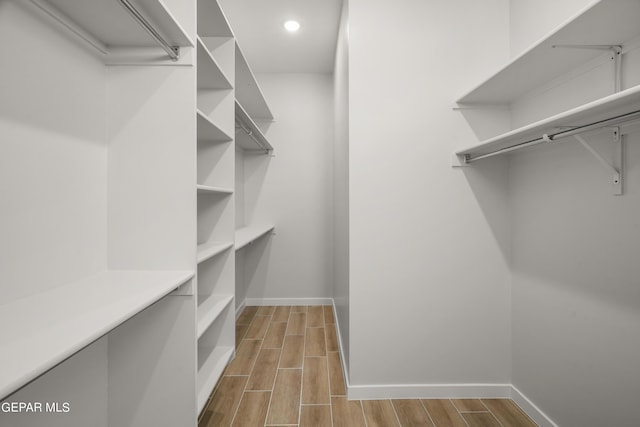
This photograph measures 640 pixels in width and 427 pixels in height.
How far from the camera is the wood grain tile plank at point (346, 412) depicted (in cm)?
159

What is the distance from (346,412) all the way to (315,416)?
0.17 m

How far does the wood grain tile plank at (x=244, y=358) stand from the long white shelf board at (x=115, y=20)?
1943 millimetres

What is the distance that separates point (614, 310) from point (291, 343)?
2037 mm

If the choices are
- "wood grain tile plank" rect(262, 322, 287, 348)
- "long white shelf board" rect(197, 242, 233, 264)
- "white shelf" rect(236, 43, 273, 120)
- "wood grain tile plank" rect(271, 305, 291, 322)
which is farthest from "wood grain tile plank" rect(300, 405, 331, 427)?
"white shelf" rect(236, 43, 273, 120)

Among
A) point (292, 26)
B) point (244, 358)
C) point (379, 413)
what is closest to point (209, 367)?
point (244, 358)

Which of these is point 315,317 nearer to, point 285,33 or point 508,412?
point 508,412

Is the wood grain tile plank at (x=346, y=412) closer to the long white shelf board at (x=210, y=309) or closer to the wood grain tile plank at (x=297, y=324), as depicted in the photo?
the long white shelf board at (x=210, y=309)

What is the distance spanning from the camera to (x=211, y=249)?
1661mm

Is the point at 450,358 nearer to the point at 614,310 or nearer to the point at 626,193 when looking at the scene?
the point at 614,310

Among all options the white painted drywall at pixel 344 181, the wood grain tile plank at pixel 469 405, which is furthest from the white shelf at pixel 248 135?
the wood grain tile plank at pixel 469 405

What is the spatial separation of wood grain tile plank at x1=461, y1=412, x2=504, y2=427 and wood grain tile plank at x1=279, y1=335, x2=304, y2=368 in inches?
41.8

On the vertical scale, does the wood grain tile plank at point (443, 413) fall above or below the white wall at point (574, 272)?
below

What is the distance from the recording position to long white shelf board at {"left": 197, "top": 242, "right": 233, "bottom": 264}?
4.87 ft

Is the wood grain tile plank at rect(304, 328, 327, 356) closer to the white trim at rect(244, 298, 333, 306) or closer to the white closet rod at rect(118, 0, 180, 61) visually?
the white trim at rect(244, 298, 333, 306)
